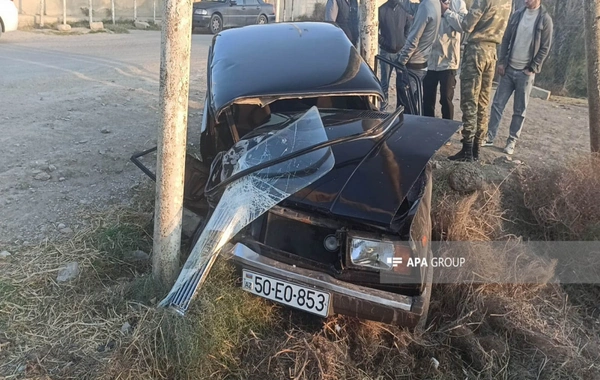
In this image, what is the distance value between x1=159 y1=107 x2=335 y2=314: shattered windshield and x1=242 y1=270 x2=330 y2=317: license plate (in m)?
0.26

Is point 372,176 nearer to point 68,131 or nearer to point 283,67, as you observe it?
point 283,67

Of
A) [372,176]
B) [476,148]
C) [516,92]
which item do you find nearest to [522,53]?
[516,92]

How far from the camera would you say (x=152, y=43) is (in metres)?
14.9

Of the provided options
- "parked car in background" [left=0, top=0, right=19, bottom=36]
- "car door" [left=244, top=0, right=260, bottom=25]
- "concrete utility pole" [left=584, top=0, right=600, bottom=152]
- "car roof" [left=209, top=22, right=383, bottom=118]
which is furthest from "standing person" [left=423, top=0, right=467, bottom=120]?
"car door" [left=244, top=0, right=260, bottom=25]

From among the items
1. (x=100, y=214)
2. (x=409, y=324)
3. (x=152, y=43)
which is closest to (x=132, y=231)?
(x=100, y=214)

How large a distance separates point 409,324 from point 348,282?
0.38 meters

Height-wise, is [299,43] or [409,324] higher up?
[299,43]

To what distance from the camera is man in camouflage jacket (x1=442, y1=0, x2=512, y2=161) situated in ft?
18.8

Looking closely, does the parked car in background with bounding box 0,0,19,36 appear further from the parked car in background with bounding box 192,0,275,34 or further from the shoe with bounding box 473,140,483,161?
the shoe with bounding box 473,140,483,161

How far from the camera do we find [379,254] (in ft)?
9.15

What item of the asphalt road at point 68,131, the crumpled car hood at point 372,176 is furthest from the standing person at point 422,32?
the crumpled car hood at point 372,176

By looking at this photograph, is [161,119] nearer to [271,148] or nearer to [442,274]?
[271,148]

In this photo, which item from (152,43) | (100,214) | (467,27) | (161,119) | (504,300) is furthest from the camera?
(152,43)

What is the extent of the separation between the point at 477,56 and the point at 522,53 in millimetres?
719
